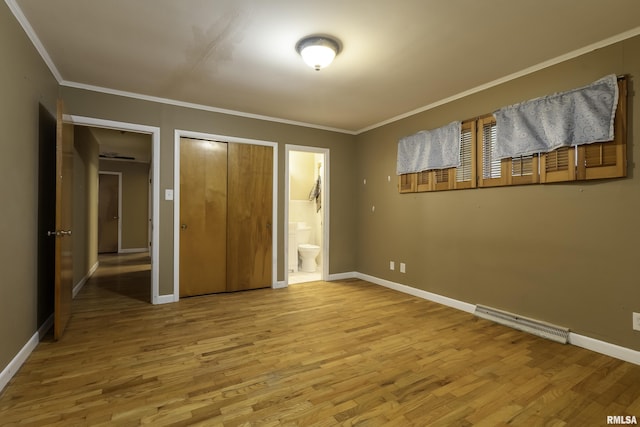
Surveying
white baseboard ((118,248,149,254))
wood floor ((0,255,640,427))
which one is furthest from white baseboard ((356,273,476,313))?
white baseboard ((118,248,149,254))

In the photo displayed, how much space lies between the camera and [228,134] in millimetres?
4277

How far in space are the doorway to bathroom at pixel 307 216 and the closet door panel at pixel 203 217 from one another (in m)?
1.34

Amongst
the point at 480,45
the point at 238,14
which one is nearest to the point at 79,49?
the point at 238,14

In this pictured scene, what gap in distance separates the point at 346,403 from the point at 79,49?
346cm

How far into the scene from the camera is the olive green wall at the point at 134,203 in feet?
28.4

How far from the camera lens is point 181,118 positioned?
3.97 metres

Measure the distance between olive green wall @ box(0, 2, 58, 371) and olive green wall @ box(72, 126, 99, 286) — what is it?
72.1 inches

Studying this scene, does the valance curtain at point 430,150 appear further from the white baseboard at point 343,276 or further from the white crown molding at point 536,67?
the white baseboard at point 343,276

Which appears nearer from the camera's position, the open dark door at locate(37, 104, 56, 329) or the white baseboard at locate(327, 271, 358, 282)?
the open dark door at locate(37, 104, 56, 329)

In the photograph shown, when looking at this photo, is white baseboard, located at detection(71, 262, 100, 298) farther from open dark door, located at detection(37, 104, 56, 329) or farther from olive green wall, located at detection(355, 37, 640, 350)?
olive green wall, located at detection(355, 37, 640, 350)

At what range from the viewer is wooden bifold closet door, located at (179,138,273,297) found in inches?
159

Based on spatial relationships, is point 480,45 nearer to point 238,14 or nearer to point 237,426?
point 238,14

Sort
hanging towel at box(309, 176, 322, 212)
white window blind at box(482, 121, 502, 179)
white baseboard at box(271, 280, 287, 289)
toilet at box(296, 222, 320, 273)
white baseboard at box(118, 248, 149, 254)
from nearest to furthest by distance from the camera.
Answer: white window blind at box(482, 121, 502, 179), white baseboard at box(271, 280, 287, 289), toilet at box(296, 222, 320, 273), hanging towel at box(309, 176, 322, 212), white baseboard at box(118, 248, 149, 254)

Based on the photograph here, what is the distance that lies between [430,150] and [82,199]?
5.01 m
